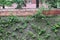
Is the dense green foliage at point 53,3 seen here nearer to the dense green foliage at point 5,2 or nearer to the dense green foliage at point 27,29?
the dense green foliage at point 27,29

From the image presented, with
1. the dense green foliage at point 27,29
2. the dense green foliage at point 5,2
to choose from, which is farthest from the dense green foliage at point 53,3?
the dense green foliage at point 5,2

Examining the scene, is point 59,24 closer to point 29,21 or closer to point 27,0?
point 29,21

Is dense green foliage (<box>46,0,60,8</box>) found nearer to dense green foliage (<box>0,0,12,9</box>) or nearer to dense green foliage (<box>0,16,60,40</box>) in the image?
dense green foliage (<box>0,16,60,40</box>)

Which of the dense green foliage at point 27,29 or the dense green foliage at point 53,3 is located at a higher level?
the dense green foliage at point 53,3

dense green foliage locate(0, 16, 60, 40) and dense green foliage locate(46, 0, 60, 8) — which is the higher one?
dense green foliage locate(46, 0, 60, 8)

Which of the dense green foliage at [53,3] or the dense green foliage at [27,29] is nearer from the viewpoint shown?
the dense green foliage at [27,29]

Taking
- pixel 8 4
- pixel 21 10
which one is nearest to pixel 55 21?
pixel 21 10

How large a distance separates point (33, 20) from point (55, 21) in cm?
51

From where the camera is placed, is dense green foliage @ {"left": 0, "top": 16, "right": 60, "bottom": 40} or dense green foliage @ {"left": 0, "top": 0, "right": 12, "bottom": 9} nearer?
dense green foliage @ {"left": 0, "top": 16, "right": 60, "bottom": 40}

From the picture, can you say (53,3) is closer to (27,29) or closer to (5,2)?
(27,29)

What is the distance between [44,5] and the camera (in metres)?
4.36

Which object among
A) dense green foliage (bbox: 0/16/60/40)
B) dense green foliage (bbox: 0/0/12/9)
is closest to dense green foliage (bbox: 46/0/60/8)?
dense green foliage (bbox: 0/16/60/40)

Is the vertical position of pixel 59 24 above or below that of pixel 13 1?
below

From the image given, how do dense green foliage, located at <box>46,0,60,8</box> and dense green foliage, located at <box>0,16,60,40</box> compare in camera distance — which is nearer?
dense green foliage, located at <box>0,16,60,40</box>
